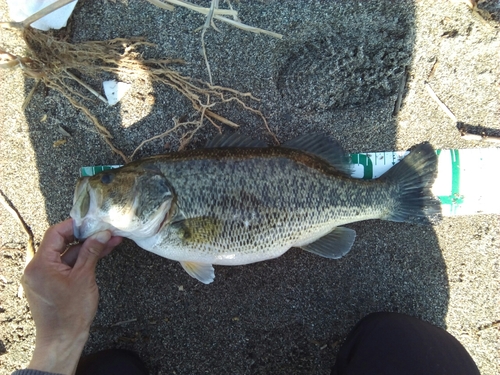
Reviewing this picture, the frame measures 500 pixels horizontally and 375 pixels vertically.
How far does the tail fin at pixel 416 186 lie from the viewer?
2264 millimetres

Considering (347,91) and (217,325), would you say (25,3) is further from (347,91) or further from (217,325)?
(217,325)

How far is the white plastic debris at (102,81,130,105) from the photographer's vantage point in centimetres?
239

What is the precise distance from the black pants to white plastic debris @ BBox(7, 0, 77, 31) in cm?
219

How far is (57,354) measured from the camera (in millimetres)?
1920

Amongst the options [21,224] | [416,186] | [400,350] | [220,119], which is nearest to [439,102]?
[416,186]

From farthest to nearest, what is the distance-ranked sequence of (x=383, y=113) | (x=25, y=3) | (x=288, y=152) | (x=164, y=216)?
(x=383, y=113), (x=25, y=3), (x=288, y=152), (x=164, y=216)

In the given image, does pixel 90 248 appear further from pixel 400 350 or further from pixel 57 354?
pixel 400 350

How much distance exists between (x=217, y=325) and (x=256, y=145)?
126 centimetres

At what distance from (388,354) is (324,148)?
1341 mm

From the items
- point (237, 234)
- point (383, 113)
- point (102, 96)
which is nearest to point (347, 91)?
point (383, 113)

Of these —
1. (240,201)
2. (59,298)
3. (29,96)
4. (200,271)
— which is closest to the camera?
(59,298)

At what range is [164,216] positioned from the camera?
6.46 feet

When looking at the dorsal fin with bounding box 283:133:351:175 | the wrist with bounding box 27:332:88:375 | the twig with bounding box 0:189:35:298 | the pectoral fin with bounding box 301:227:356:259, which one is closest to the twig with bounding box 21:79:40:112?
the twig with bounding box 0:189:35:298

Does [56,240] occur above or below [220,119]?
below
